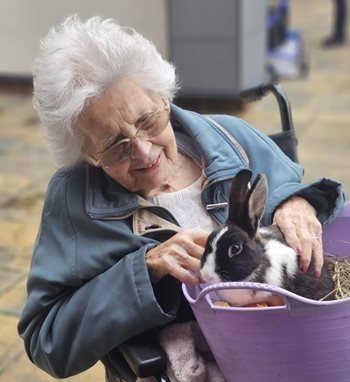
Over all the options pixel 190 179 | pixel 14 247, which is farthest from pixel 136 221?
pixel 14 247

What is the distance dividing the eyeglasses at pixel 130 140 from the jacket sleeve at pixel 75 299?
122mm

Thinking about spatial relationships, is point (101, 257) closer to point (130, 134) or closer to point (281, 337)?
point (130, 134)

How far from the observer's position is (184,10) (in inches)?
183

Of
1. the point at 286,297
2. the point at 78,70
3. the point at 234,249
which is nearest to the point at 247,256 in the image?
the point at 234,249

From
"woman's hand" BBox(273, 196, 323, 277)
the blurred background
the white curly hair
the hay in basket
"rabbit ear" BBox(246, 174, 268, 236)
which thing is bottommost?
the blurred background

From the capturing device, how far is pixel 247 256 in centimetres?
123

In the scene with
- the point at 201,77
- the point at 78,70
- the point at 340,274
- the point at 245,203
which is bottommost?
the point at 201,77

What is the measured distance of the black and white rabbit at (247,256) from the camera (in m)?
1.23

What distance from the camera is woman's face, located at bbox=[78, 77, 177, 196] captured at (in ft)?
4.74

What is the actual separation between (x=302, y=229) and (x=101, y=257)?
0.43m

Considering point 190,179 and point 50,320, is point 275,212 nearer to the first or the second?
point 190,179

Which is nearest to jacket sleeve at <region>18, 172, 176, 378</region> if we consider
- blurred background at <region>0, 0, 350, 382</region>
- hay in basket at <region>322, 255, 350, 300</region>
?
hay in basket at <region>322, 255, 350, 300</region>

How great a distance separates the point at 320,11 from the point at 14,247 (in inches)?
231

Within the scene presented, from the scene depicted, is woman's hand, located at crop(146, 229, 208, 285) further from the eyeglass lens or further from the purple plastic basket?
the eyeglass lens
